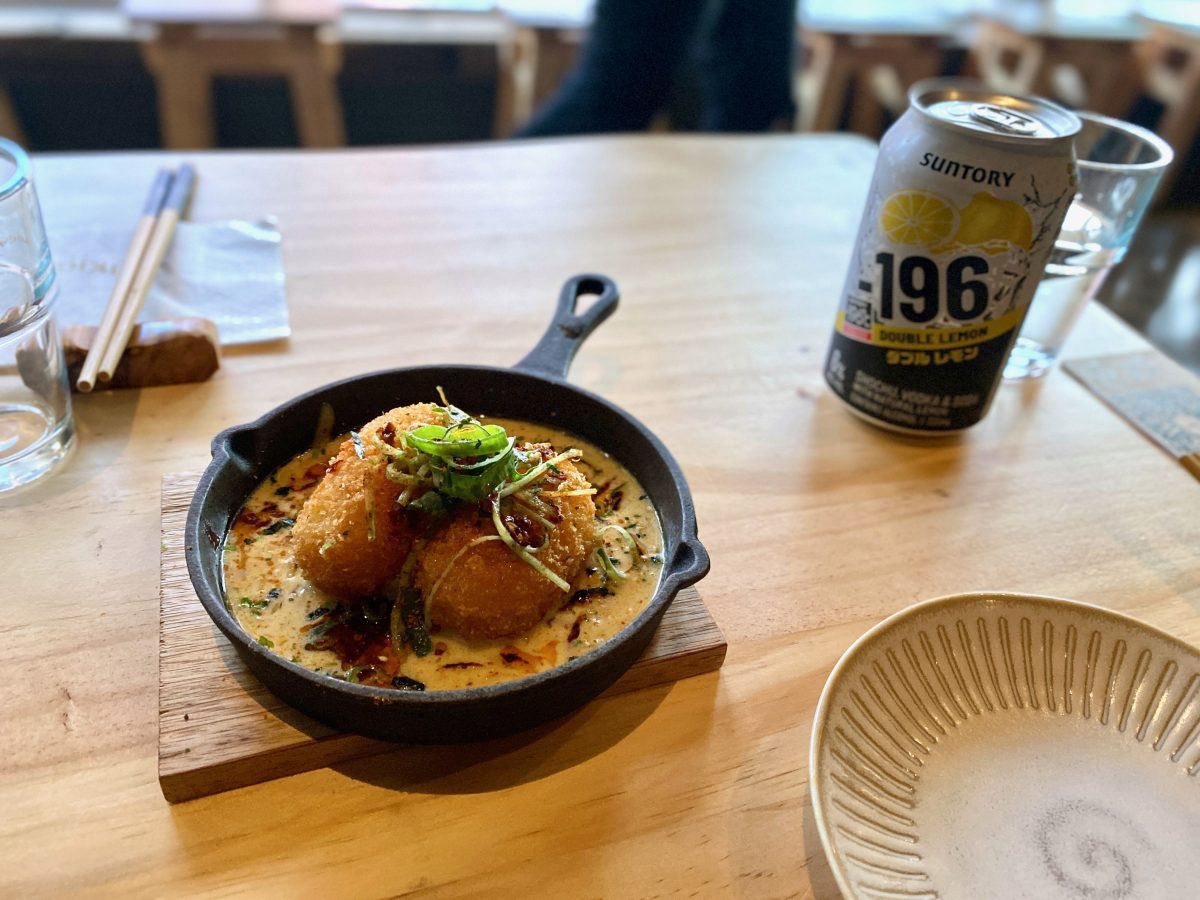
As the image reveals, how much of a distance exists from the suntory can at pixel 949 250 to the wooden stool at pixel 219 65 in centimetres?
256

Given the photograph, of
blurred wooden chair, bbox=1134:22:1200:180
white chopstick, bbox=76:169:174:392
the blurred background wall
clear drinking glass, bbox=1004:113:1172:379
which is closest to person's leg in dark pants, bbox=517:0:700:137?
the blurred background wall

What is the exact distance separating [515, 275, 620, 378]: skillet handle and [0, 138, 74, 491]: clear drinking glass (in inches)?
19.9

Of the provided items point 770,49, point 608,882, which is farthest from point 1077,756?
point 770,49

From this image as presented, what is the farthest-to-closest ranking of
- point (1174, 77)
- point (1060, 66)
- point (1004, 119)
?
point (1060, 66) → point (1174, 77) → point (1004, 119)

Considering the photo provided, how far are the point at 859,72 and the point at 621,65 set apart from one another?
1.69 metres

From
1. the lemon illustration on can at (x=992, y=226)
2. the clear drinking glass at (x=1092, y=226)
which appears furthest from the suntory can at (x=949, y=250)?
A: the clear drinking glass at (x=1092, y=226)

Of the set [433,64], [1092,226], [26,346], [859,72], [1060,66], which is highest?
[1092,226]

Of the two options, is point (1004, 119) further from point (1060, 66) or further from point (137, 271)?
point (1060, 66)

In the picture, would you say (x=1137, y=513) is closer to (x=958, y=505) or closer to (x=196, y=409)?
(x=958, y=505)

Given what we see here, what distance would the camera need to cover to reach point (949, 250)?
964 mm

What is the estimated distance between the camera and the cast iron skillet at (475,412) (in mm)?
635

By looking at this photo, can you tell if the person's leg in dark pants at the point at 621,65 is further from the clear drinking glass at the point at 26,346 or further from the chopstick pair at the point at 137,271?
the clear drinking glass at the point at 26,346

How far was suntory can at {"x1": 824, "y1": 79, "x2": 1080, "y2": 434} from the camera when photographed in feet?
2.98

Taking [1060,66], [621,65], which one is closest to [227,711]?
[621,65]
